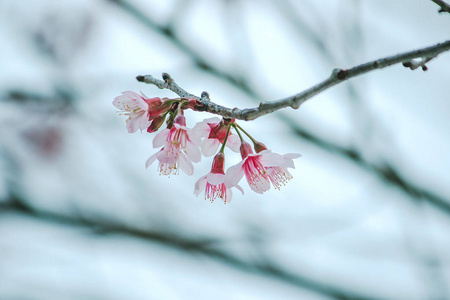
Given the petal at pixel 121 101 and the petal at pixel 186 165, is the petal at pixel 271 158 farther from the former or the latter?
the petal at pixel 121 101

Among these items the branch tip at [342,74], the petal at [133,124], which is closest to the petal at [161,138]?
the petal at [133,124]

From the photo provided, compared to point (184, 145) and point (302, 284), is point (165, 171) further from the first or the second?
point (302, 284)

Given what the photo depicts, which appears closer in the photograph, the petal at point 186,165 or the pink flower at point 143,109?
the pink flower at point 143,109

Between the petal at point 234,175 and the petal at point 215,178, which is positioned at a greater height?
the petal at point 215,178

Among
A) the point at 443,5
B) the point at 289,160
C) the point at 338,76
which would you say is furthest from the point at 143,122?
the point at 443,5

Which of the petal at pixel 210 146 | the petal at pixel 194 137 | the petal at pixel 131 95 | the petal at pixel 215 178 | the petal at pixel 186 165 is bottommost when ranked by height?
the petal at pixel 215 178

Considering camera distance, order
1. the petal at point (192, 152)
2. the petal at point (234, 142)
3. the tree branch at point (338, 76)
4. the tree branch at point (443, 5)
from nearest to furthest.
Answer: the tree branch at point (338, 76), the tree branch at point (443, 5), the petal at point (192, 152), the petal at point (234, 142)

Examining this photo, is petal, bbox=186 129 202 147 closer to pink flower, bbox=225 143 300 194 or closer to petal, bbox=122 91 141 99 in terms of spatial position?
pink flower, bbox=225 143 300 194

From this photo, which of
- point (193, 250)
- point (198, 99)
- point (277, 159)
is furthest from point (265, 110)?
point (193, 250)
